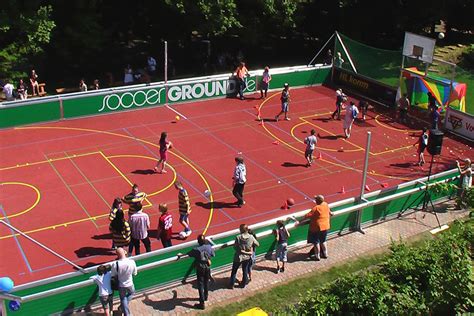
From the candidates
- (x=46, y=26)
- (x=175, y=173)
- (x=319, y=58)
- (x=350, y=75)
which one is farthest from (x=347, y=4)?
(x=175, y=173)

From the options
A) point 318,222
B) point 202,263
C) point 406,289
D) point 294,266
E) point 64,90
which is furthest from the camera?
point 64,90

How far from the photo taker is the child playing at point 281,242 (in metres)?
15.9

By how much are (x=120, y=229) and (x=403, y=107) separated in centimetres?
1831

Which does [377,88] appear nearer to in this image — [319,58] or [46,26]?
[319,58]

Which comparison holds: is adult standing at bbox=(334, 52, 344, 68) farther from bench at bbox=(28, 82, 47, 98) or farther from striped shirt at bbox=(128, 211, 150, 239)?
striped shirt at bbox=(128, 211, 150, 239)

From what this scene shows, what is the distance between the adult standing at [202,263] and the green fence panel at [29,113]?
49.0 ft

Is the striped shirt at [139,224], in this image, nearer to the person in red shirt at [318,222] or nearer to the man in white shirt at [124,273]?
the man in white shirt at [124,273]

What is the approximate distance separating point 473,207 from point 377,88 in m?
13.9

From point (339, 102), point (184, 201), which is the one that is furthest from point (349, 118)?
point (184, 201)

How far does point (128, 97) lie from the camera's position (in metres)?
28.3

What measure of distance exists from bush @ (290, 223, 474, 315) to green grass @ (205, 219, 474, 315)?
1.69 metres

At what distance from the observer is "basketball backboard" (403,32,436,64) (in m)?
29.4

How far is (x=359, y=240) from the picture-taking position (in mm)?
18141

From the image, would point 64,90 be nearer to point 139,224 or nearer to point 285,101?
point 285,101
